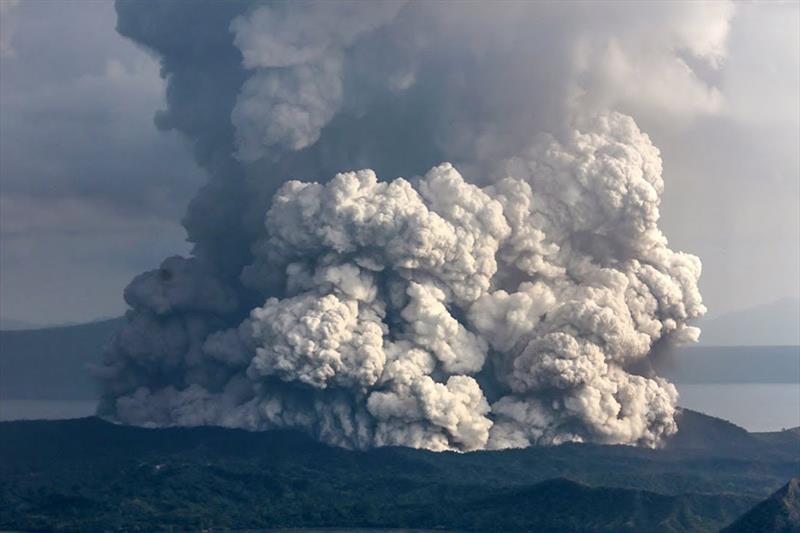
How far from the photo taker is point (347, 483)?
77062mm

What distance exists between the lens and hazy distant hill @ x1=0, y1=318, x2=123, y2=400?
15288 centimetres

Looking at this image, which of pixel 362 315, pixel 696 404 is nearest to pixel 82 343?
pixel 696 404

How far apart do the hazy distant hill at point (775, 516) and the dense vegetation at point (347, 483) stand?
13.6ft

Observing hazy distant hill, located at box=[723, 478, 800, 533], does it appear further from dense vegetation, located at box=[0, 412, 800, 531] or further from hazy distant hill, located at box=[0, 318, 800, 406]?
hazy distant hill, located at box=[0, 318, 800, 406]

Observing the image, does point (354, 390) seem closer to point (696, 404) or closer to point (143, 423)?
point (143, 423)

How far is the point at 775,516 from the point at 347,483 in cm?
2345

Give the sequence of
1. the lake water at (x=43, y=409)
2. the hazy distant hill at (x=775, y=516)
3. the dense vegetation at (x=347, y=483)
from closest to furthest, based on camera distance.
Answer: the hazy distant hill at (x=775, y=516), the dense vegetation at (x=347, y=483), the lake water at (x=43, y=409)

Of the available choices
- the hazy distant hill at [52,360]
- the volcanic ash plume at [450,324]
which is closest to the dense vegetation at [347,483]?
the volcanic ash plume at [450,324]

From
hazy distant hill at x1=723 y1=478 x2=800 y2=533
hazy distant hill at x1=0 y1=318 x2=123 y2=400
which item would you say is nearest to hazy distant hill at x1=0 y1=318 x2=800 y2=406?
hazy distant hill at x1=0 y1=318 x2=123 y2=400

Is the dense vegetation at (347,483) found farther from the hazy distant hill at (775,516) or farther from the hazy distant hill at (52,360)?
the hazy distant hill at (52,360)

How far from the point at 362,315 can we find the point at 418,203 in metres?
6.62

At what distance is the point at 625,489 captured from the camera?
232 feet

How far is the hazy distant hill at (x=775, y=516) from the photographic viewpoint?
61375 millimetres

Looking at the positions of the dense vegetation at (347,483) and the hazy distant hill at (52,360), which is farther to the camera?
the hazy distant hill at (52,360)
